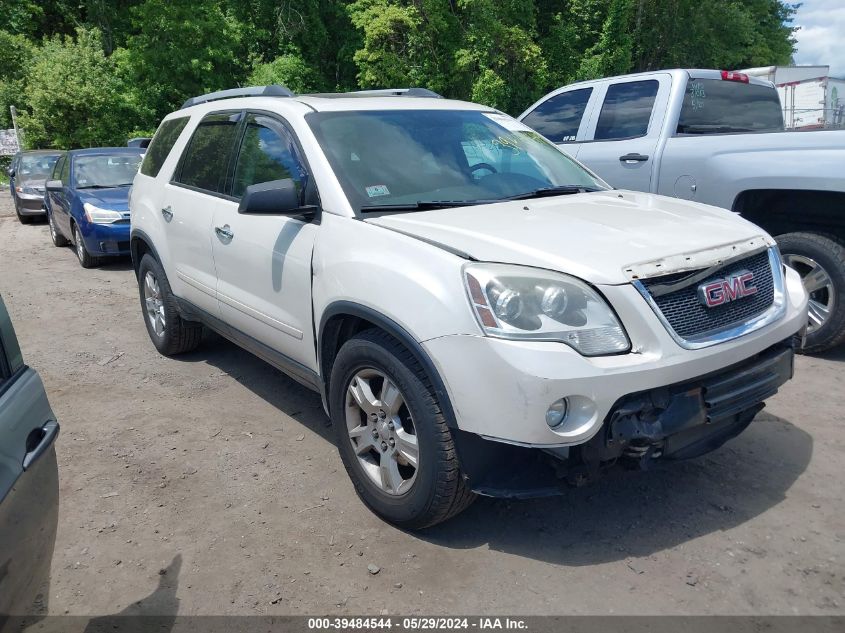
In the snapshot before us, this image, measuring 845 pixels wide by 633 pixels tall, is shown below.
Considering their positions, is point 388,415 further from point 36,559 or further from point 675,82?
point 675,82

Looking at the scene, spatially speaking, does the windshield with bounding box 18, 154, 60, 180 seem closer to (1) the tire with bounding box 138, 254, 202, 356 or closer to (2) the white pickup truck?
(1) the tire with bounding box 138, 254, 202, 356

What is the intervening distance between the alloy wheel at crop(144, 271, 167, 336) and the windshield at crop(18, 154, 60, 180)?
1213cm

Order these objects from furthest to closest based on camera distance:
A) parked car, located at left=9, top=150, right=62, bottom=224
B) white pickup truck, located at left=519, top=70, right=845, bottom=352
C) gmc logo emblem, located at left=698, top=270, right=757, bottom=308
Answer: parked car, located at left=9, top=150, right=62, bottom=224, white pickup truck, located at left=519, top=70, right=845, bottom=352, gmc logo emblem, located at left=698, top=270, right=757, bottom=308

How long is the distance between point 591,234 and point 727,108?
400 centimetres

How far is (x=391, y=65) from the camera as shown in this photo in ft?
69.9

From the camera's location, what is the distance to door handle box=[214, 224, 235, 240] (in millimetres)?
4180

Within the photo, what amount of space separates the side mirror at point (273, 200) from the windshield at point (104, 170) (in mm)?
7773

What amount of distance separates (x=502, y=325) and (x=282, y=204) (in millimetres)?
1370

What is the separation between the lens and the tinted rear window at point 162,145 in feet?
17.6

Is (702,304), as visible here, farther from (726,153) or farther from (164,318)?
(164,318)

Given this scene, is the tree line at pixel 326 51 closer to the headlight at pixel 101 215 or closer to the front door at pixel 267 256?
the headlight at pixel 101 215

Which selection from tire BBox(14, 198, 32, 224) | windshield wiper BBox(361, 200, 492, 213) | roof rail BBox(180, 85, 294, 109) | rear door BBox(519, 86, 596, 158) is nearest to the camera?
windshield wiper BBox(361, 200, 492, 213)

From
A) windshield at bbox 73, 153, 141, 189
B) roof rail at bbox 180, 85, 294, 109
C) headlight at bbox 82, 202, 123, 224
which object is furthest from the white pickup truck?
windshield at bbox 73, 153, 141, 189

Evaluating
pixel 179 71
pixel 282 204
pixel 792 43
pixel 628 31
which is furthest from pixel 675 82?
pixel 792 43
